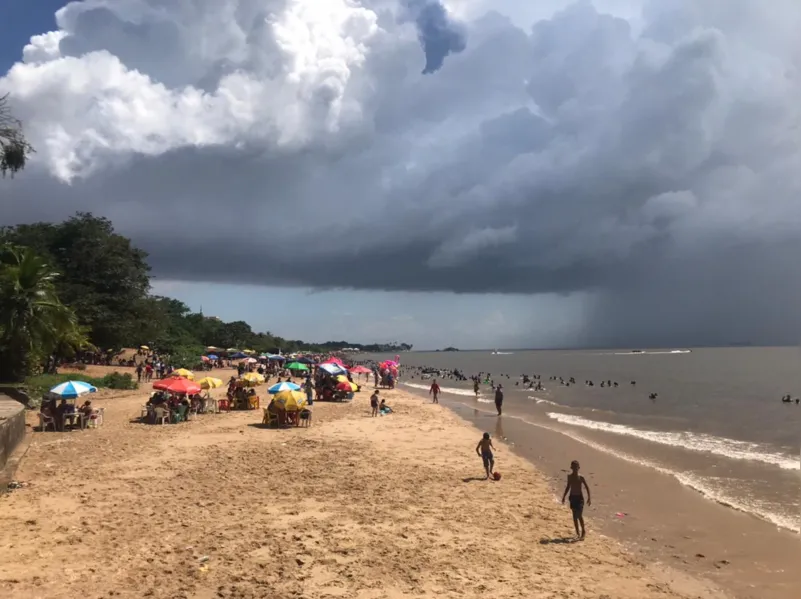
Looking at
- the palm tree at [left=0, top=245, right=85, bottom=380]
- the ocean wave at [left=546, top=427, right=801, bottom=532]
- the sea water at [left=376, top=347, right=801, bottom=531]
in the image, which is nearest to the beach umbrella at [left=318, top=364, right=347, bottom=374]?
the sea water at [left=376, top=347, right=801, bottom=531]

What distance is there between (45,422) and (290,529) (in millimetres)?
12947

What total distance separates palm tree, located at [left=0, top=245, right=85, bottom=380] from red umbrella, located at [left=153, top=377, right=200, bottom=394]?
575cm

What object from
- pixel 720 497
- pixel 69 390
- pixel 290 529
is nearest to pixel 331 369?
pixel 69 390

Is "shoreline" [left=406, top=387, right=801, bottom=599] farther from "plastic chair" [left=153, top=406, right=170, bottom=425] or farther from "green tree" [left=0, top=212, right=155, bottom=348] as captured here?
"green tree" [left=0, top=212, right=155, bottom=348]

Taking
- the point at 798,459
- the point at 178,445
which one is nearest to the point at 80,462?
the point at 178,445

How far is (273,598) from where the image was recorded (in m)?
6.76

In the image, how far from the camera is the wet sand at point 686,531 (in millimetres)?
8742

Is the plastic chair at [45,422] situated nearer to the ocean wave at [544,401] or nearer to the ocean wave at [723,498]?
the ocean wave at [723,498]

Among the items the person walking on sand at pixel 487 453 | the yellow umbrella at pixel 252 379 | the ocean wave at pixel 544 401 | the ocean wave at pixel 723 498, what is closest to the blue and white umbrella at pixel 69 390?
the yellow umbrella at pixel 252 379

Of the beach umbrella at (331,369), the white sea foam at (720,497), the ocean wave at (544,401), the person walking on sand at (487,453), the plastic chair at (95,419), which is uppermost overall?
the beach umbrella at (331,369)

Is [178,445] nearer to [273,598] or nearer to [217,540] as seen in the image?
[217,540]

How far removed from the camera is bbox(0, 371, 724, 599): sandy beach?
288 inches

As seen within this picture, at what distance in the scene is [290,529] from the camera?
920 centimetres

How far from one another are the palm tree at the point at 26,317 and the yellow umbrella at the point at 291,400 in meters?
10.2
